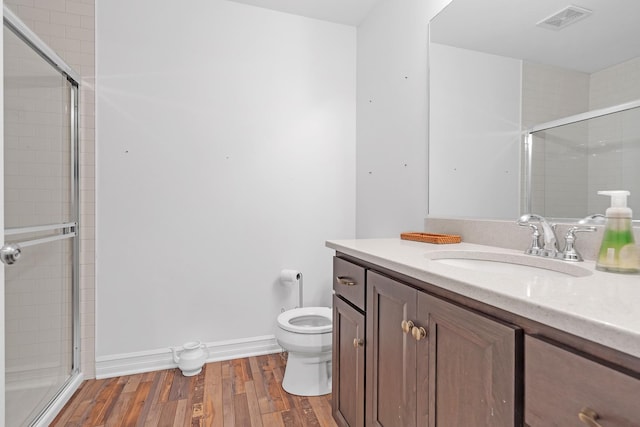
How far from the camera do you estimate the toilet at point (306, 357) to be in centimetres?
172

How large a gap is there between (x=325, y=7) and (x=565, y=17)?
1.59 m

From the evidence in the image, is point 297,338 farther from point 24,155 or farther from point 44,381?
point 24,155

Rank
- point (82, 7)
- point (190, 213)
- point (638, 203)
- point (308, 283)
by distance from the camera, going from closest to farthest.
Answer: point (638, 203)
point (82, 7)
point (190, 213)
point (308, 283)

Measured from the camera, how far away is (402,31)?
1.94m

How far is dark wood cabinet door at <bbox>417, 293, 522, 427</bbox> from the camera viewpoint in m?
0.61

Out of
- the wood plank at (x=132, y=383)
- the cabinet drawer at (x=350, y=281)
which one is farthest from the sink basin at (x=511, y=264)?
the wood plank at (x=132, y=383)

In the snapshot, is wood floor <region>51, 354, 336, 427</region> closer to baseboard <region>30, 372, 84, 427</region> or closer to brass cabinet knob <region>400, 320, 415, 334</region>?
baseboard <region>30, 372, 84, 427</region>

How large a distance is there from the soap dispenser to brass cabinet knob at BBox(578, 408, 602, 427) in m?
0.46

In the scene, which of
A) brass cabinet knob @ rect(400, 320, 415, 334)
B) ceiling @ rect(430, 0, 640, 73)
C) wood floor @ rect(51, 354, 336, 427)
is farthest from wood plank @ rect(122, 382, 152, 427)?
ceiling @ rect(430, 0, 640, 73)

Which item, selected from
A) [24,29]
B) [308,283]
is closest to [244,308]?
[308,283]

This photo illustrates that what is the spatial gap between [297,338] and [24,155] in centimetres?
147

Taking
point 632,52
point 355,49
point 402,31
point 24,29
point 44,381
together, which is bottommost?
point 44,381

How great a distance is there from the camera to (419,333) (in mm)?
865

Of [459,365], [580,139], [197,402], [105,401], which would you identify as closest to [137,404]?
[105,401]
